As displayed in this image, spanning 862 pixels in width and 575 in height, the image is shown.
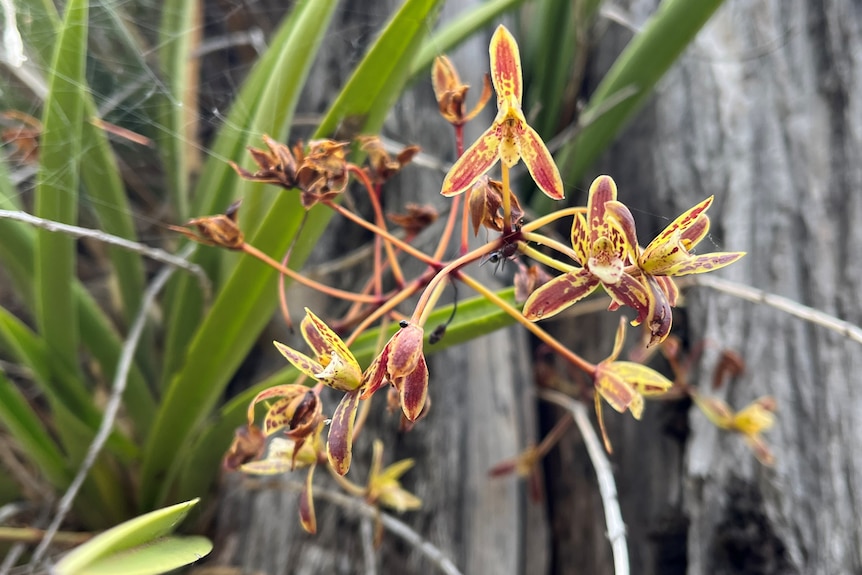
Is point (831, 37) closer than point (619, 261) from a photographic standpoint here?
No

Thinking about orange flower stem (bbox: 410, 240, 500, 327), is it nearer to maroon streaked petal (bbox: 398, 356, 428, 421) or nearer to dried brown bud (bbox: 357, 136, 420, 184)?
maroon streaked petal (bbox: 398, 356, 428, 421)

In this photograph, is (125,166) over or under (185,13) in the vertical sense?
under

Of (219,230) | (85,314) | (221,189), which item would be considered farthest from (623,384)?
(85,314)

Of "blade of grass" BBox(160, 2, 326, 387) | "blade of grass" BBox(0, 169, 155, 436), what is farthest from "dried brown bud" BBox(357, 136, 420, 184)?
"blade of grass" BBox(0, 169, 155, 436)

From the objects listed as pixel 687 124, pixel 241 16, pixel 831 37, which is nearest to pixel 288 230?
pixel 687 124

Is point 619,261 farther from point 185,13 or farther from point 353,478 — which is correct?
point 185,13

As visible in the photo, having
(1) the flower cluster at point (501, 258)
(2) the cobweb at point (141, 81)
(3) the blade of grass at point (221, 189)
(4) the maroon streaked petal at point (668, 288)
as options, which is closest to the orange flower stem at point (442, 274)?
(1) the flower cluster at point (501, 258)

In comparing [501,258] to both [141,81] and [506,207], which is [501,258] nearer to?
[506,207]
